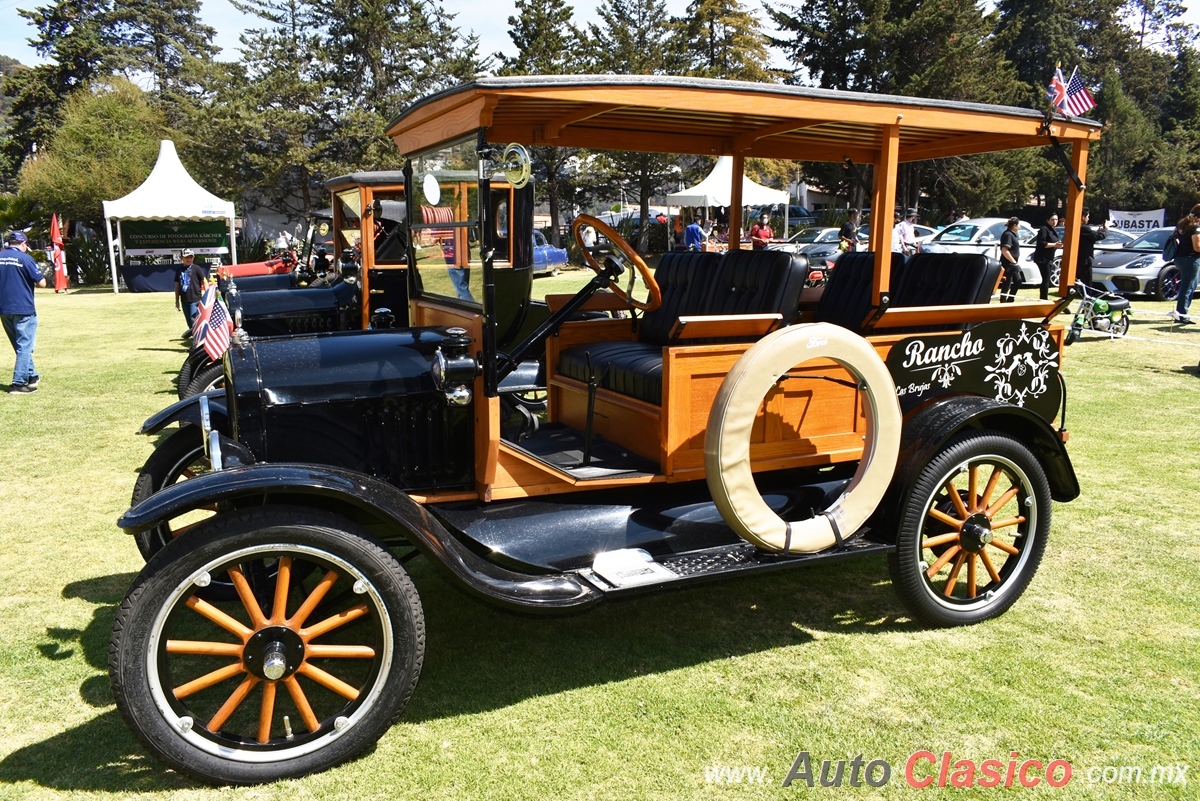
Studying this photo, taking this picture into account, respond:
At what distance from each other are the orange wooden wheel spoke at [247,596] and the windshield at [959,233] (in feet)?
59.5

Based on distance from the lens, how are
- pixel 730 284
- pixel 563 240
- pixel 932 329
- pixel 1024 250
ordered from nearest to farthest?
pixel 932 329, pixel 730 284, pixel 1024 250, pixel 563 240

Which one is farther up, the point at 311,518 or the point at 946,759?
the point at 311,518

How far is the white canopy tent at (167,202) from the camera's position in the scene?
20.6 m

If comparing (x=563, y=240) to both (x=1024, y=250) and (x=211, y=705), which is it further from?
(x=211, y=705)

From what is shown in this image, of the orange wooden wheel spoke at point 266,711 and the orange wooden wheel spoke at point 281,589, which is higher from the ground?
the orange wooden wheel spoke at point 281,589

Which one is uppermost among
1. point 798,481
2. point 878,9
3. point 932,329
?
point 878,9

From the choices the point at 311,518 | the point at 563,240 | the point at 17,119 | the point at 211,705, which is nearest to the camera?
the point at 311,518

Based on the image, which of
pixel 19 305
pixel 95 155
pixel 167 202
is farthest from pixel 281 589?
pixel 95 155

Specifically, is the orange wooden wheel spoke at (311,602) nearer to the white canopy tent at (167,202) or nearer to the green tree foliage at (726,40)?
the white canopy tent at (167,202)

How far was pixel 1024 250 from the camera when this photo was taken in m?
17.3

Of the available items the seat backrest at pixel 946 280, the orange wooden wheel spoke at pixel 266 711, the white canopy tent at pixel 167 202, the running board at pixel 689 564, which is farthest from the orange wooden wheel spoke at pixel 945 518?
the white canopy tent at pixel 167 202

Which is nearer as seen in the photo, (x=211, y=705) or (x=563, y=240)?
(x=211, y=705)

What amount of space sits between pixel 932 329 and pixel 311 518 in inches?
110

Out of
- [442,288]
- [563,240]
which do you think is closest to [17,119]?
[563,240]
